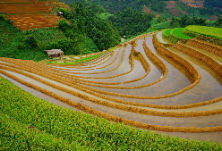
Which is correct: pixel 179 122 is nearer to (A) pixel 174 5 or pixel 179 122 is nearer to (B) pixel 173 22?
(B) pixel 173 22

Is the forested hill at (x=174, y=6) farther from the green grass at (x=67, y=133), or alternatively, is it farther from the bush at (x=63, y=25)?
the green grass at (x=67, y=133)

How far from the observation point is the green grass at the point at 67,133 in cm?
411

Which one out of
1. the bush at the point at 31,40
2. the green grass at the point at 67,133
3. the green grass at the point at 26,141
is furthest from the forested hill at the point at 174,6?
the green grass at the point at 26,141

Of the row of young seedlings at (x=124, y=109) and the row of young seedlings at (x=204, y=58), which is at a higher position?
the row of young seedlings at (x=204, y=58)

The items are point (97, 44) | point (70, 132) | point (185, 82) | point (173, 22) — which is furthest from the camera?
point (173, 22)

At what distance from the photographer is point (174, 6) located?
85688 millimetres

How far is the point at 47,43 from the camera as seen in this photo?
995 inches

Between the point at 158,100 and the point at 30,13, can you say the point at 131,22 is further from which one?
the point at 158,100

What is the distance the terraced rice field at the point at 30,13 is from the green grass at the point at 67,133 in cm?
2709

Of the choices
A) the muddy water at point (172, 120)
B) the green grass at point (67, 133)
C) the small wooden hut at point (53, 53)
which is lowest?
the small wooden hut at point (53, 53)

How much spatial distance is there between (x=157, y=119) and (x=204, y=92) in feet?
16.5

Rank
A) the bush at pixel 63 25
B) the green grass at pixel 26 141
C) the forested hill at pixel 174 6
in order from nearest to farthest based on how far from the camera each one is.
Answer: the green grass at pixel 26 141
the bush at pixel 63 25
the forested hill at pixel 174 6

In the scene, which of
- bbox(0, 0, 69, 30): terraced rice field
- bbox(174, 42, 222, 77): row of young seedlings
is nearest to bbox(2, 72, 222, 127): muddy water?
bbox(174, 42, 222, 77): row of young seedlings

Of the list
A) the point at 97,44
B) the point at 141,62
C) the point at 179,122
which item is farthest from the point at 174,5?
the point at 179,122
